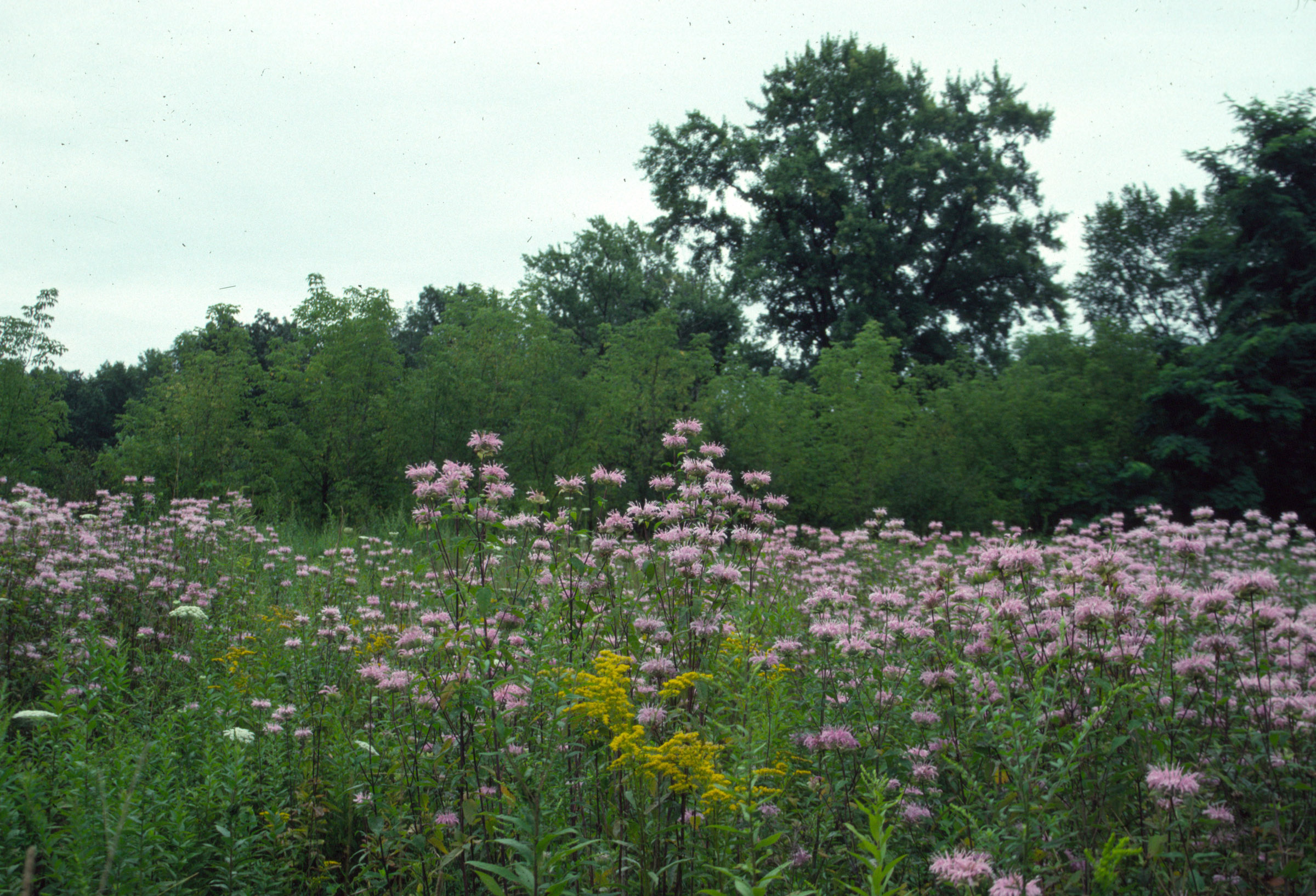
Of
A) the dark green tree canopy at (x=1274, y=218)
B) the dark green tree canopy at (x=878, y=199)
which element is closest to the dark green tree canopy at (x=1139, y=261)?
the dark green tree canopy at (x=878, y=199)

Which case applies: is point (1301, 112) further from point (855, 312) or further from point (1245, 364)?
point (855, 312)

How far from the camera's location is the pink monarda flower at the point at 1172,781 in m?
1.93

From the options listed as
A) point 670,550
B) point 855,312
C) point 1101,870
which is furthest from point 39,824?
point 855,312

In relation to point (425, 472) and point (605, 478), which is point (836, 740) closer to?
point (605, 478)

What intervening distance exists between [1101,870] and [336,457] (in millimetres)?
14978

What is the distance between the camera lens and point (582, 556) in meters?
3.31

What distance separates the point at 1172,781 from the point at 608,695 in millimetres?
1494

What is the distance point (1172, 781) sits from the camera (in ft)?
6.46

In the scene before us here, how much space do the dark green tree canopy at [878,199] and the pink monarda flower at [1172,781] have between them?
23608mm

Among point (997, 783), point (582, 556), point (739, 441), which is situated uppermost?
point (739, 441)

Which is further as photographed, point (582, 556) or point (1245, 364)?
point (1245, 364)

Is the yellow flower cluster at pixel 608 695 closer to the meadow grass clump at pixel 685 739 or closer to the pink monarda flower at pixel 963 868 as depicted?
the meadow grass clump at pixel 685 739

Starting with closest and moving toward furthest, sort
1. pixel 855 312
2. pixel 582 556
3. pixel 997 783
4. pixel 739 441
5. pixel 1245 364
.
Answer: pixel 997 783, pixel 582 556, pixel 739 441, pixel 1245 364, pixel 855 312

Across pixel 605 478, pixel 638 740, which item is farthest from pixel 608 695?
pixel 605 478
